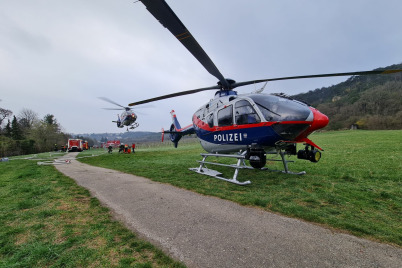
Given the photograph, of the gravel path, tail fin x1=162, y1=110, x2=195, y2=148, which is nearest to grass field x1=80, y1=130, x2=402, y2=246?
the gravel path

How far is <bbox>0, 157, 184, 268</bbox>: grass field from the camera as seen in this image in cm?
266

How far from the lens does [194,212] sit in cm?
438

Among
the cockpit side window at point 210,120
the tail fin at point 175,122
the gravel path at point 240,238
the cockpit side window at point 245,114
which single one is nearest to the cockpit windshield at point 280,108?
the cockpit side window at point 245,114

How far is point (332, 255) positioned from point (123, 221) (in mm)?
3778

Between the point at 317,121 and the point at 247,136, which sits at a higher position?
the point at 317,121

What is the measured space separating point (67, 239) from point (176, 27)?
5339mm

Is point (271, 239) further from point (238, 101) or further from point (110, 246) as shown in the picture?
point (238, 101)

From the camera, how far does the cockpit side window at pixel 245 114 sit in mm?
6594

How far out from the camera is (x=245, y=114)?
22.5 ft

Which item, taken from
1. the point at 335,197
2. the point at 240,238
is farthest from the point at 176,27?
the point at 335,197

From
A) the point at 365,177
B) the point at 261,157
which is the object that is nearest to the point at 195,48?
the point at 261,157

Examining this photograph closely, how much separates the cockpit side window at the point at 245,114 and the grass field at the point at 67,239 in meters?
5.04

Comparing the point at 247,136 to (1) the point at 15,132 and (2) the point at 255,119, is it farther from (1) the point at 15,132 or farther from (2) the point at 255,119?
(1) the point at 15,132

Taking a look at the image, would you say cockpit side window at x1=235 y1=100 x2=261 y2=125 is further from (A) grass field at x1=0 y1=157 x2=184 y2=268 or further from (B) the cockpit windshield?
(A) grass field at x1=0 y1=157 x2=184 y2=268
